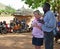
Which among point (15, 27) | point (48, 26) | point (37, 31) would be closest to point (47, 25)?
point (48, 26)

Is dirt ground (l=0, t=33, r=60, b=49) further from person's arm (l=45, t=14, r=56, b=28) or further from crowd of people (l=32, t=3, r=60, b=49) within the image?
person's arm (l=45, t=14, r=56, b=28)

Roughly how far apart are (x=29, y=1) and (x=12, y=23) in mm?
6527

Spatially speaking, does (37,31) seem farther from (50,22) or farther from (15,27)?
(15,27)

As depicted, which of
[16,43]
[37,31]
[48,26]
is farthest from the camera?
[16,43]

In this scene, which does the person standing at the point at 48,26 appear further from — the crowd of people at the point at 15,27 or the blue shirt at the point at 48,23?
the crowd of people at the point at 15,27

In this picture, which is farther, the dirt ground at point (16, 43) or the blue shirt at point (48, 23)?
the dirt ground at point (16, 43)

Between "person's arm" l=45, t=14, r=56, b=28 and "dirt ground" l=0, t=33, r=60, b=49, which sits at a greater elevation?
"person's arm" l=45, t=14, r=56, b=28

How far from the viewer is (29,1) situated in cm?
1266

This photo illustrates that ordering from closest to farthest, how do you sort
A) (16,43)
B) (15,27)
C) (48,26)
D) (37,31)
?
(48,26)
(37,31)
(16,43)
(15,27)

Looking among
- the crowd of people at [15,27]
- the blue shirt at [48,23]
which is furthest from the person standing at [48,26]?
the crowd of people at [15,27]

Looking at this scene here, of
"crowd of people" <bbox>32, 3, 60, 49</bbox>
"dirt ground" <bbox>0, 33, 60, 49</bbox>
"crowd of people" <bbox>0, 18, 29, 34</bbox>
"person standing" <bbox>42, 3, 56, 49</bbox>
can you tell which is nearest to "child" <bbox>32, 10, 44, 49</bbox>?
"crowd of people" <bbox>32, 3, 60, 49</bbox>

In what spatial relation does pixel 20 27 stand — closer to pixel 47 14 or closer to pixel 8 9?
pixel 47 14

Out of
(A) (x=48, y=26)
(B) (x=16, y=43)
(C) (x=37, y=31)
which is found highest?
(A) (x=48, y=26)

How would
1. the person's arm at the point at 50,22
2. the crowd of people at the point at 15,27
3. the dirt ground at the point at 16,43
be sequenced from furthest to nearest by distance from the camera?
the crowd of people at the point at 15,27 < the dirt ground at the point at 16,43 < the person's arm at the point at 50,22
